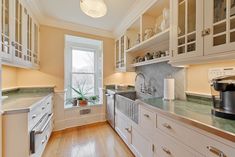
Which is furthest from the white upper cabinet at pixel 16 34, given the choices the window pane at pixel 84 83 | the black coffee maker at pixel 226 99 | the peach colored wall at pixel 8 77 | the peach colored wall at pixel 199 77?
the peach colored wall at pixel 199 77

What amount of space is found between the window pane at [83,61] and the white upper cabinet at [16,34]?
4.63 ft

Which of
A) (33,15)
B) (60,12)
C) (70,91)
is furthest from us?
(70,91)

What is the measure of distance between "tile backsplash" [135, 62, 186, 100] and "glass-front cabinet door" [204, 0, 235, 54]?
0.66 meters

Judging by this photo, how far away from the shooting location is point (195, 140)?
32.9 inches

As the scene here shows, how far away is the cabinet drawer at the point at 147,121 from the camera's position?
131 cm

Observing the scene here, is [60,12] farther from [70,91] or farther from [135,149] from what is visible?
[135,149]

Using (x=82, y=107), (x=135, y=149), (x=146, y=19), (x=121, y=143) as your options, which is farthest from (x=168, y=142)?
(x=82, y=107)

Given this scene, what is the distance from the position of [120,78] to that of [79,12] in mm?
1929

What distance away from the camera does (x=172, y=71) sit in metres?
1.80

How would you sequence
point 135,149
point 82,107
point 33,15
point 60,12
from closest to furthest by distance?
point 135,149 < point 33,15 < point 60,12 < point 82,107

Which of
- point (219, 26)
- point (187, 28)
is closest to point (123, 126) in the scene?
point (187, 28)

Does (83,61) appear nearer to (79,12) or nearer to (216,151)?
(79,12)

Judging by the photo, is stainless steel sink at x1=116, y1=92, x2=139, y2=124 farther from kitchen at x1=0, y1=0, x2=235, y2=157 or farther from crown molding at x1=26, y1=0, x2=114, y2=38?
crown molding at x1=26, y1=0, x2=114, y2=38

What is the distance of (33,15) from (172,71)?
2610 mm
